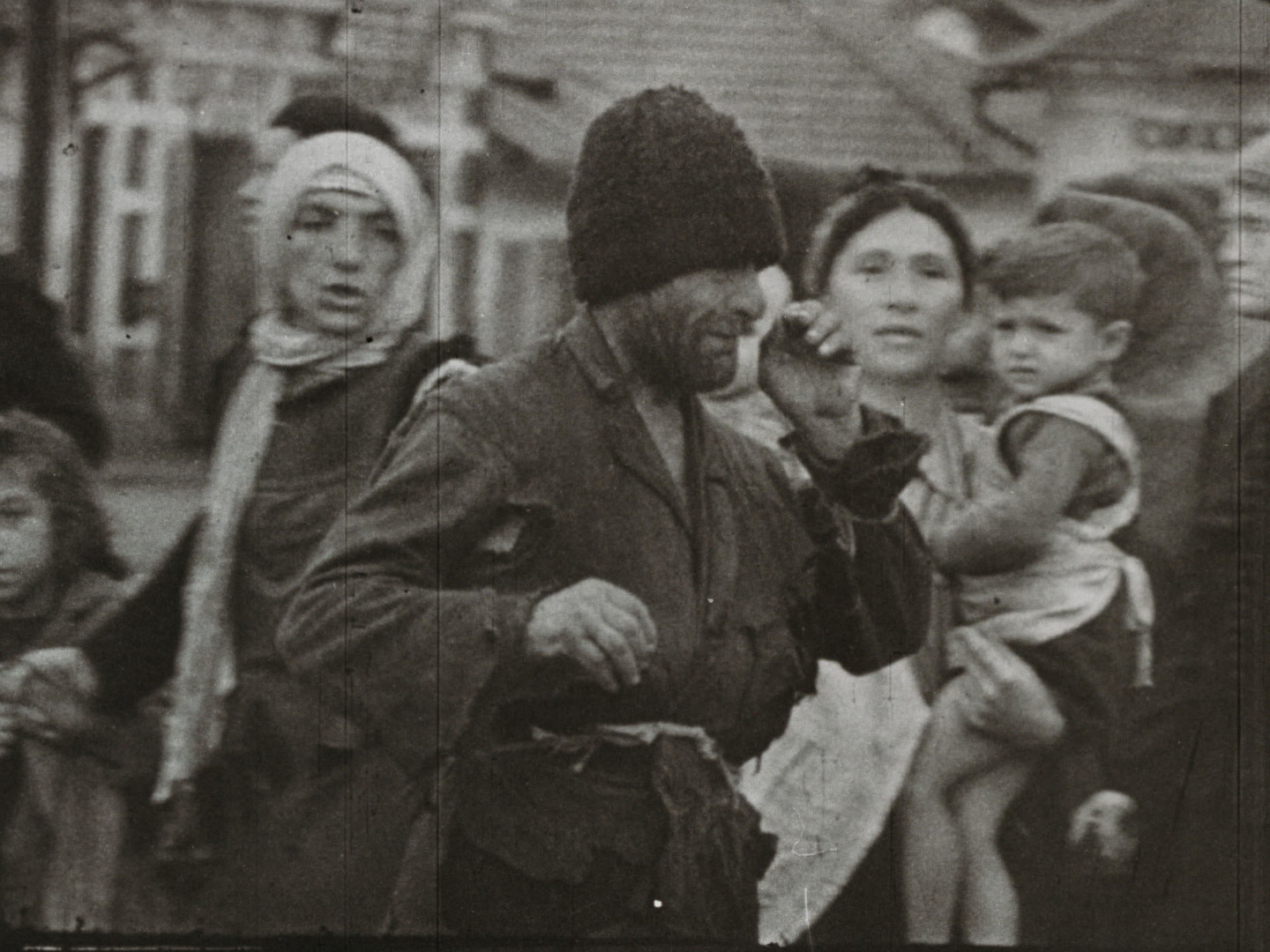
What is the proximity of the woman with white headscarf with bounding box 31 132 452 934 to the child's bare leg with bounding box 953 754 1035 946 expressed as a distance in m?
1.85

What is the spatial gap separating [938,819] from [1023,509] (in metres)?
1.08

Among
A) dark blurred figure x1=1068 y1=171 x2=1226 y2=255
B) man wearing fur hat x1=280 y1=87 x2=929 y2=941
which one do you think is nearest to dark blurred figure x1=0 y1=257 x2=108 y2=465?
man wearing fur hat x1=280 y1=87 x2=929 y2=941

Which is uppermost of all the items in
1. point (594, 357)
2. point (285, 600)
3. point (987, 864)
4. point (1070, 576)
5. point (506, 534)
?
point (594, 357)

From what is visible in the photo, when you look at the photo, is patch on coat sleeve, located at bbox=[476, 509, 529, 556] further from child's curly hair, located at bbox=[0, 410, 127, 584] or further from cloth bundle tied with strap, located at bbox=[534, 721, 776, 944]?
child's curly hair, located at bbox=[0, 410, 127, 584]

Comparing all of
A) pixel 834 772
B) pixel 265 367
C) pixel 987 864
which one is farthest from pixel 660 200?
pixel 987 864

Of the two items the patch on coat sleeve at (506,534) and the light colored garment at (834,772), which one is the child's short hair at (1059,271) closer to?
the light colored garment at (834,772)

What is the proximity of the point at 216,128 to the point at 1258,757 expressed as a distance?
13.5 feet

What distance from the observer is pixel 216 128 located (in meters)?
7.77

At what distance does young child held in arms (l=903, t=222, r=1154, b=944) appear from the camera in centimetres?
786

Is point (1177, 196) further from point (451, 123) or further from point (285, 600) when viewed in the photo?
point (285, 600)

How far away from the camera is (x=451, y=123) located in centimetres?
785

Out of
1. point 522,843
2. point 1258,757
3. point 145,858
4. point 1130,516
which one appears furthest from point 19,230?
point 1258,757

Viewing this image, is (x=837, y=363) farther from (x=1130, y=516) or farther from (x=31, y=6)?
(x=31, y=6)

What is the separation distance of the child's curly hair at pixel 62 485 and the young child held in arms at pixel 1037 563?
2.76 meters
